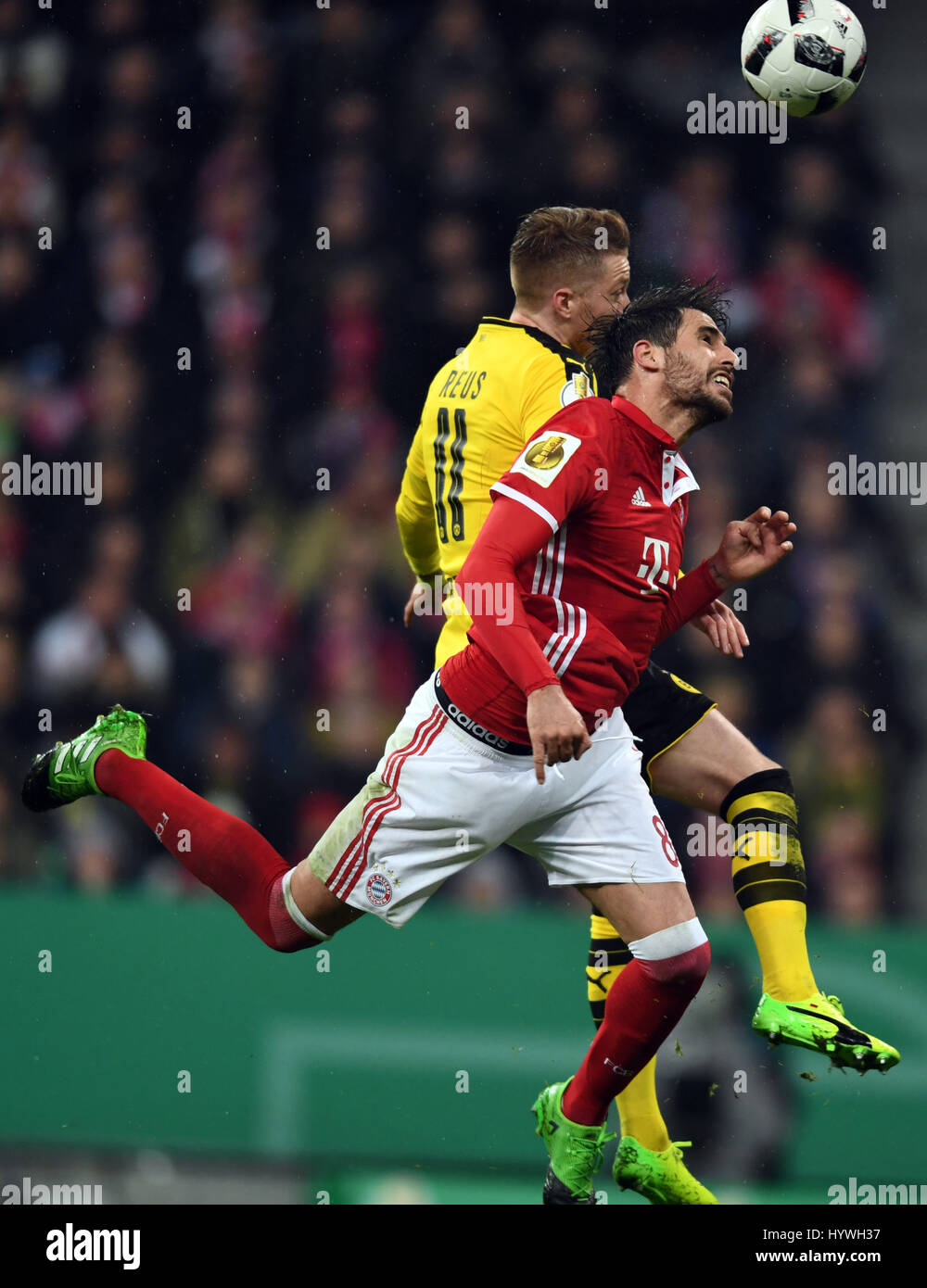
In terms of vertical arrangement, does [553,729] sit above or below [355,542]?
below

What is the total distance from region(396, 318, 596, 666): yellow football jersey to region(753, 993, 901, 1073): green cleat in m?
1.07

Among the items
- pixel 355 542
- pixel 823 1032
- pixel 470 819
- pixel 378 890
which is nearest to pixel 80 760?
pixel 378 890

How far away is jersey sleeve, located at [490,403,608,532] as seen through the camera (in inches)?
132

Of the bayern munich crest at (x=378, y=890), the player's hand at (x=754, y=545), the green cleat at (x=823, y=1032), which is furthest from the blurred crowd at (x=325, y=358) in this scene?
the bayern munich crest at (x=378, y=890)

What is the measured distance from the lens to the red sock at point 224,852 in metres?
3.84

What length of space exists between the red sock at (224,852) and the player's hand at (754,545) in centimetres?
123

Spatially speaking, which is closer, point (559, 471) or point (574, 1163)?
point (559, 471)

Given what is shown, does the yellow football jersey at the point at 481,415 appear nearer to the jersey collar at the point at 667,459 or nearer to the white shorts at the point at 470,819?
the jersey collar at the point at 667,459

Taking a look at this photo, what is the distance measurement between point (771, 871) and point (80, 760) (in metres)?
1.70

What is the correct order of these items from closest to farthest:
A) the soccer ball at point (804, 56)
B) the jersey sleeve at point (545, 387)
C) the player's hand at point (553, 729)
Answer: the player's hand at point (553, 729), the jersey sleeve at point (545, 387), the soccer ball at point (804, 56)

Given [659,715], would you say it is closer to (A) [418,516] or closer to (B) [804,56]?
(A) [418,516]

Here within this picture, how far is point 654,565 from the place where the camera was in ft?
A: 11.8

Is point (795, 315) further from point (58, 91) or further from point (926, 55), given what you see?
point (58, 91)

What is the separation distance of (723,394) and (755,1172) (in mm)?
2561
